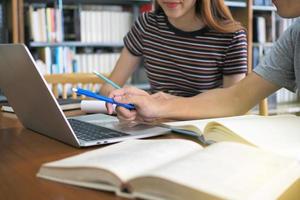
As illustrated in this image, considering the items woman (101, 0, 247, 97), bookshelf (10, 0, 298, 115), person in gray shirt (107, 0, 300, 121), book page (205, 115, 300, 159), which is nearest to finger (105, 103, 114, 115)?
person in gray shirt (107, 0, 300, 121)

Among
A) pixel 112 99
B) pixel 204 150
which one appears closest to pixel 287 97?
pixel 112 99

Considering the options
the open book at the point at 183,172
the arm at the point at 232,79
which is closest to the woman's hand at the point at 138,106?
the open book at the point at 183,172

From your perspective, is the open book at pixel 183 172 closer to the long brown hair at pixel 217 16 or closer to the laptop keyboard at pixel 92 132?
the laptop keyboard at pixel 92 132

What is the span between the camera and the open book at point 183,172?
0.46m

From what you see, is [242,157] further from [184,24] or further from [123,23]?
[123,23]

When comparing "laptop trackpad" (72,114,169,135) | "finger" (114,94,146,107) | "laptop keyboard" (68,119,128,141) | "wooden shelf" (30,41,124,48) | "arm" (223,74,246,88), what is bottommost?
"laptop trackpad" (72,114,169,135)

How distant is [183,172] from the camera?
1.59 feet

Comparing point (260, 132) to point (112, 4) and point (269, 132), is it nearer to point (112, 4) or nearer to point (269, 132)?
point (269, 132)

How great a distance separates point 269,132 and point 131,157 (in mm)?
304

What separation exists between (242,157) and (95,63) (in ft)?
8.06

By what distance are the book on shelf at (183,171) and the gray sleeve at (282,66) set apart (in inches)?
21.9

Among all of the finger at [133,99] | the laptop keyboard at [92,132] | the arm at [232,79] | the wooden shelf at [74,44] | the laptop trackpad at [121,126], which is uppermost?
the wooden shelf at [74,44]

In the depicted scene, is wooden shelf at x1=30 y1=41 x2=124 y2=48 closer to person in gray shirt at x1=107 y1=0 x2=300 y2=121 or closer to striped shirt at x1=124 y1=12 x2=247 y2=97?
striped shirt at x1=124 y1=12 x2=247 y2=97

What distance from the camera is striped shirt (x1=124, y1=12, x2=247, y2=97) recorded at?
1.50m
